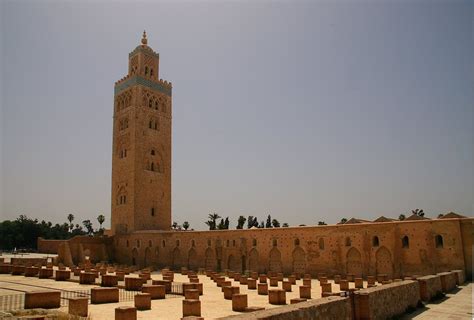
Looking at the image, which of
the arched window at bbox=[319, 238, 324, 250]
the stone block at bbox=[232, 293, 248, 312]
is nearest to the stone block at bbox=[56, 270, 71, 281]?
the stone block at bbox=[232, 293, 248, 312]

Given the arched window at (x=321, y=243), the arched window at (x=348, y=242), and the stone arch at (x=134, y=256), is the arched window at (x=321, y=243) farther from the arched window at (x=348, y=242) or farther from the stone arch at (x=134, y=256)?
the stone arch at (x=134, y=256)

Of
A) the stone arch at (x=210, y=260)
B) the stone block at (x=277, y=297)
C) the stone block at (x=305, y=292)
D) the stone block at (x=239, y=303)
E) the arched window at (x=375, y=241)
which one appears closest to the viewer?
the stone block at (x=239, y=303)

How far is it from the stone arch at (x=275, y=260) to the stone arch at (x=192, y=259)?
21.7 ft

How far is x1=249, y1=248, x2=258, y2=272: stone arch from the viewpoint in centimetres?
2519

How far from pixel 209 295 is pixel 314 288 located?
196 inches

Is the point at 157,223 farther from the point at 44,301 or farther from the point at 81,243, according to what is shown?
the point at 44,301

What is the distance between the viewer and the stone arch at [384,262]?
65.4ft

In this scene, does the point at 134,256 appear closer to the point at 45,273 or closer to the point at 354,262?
the point at 45,273

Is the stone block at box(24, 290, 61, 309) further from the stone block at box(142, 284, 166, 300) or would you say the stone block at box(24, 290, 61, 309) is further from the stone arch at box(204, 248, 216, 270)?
the stone arch at box(204, 248, 216, 270)

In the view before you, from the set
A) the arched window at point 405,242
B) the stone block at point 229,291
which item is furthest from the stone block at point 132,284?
the arched window at point 405,242

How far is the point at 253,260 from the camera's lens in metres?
25.4

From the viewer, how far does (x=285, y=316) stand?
5.74 m

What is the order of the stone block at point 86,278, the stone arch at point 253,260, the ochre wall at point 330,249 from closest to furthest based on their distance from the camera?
1. the stone block at point 86,278
2. the ochre wall at point 330,249
3. the stone arch at point 253,260

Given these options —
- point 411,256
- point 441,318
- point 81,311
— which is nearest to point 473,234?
point 411,256
